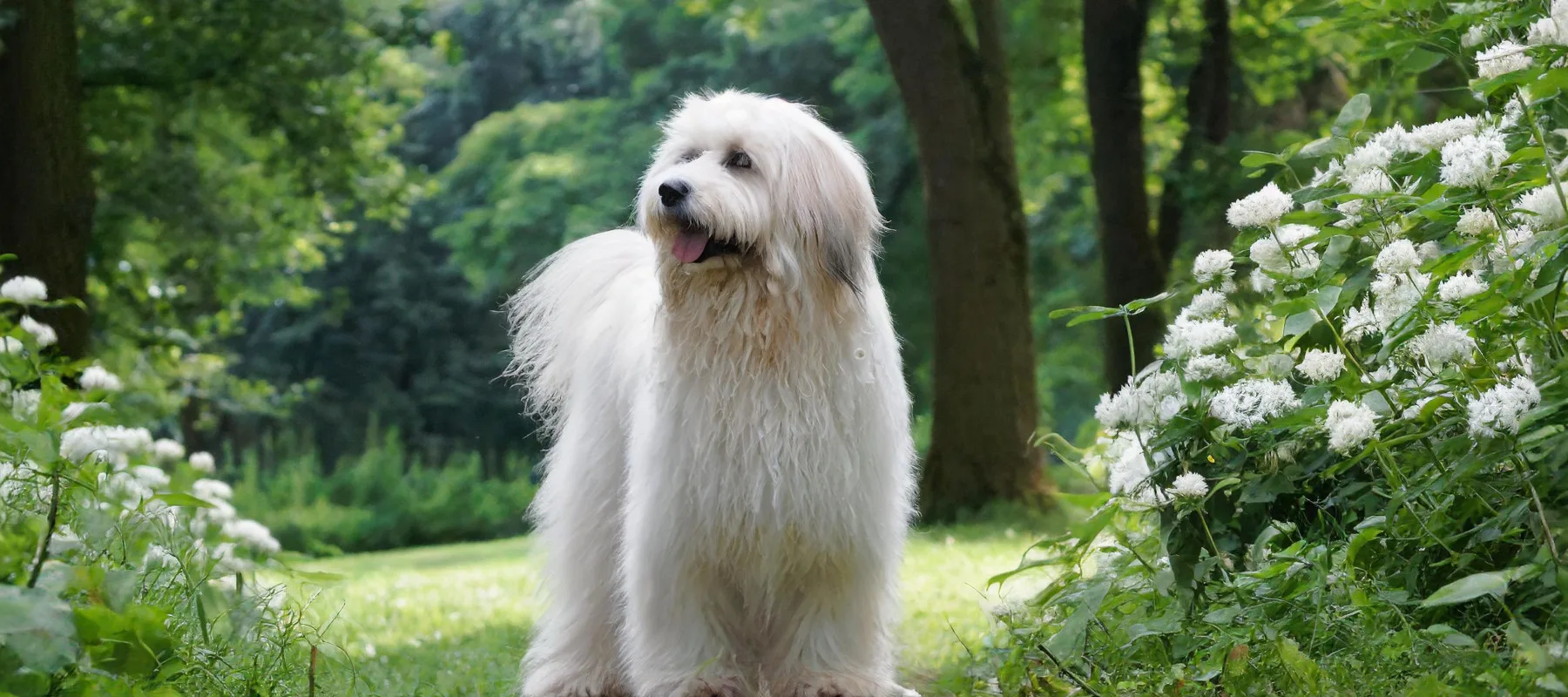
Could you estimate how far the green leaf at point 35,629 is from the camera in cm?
271

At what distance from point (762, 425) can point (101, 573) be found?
1.70 meters

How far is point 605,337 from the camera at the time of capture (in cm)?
499

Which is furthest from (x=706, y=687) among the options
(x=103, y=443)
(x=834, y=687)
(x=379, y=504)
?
(x=379, y=504)

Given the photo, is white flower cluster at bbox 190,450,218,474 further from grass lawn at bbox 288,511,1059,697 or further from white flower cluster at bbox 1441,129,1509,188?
white flower cluster at bbox 1441,129,1509,188

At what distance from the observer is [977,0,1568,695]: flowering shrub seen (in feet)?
10.6

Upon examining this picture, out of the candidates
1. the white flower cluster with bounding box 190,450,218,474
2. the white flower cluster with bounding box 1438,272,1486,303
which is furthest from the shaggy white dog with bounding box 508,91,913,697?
the white flower cluster with bounding box 190,450,218,474

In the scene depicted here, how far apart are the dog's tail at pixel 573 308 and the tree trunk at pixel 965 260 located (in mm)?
5920

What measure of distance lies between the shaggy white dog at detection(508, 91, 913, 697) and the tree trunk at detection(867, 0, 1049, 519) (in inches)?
266

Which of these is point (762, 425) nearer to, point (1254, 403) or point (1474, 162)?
point (1254, 403)

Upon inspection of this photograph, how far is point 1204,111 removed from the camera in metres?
16.1

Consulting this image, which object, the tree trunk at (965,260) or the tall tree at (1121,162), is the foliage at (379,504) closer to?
the tall tree at (1121,162)

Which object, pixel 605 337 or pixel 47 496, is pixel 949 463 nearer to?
pixel 605 337

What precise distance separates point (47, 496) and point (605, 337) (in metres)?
1.73

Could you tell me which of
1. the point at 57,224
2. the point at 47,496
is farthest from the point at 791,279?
the point at 57,224
